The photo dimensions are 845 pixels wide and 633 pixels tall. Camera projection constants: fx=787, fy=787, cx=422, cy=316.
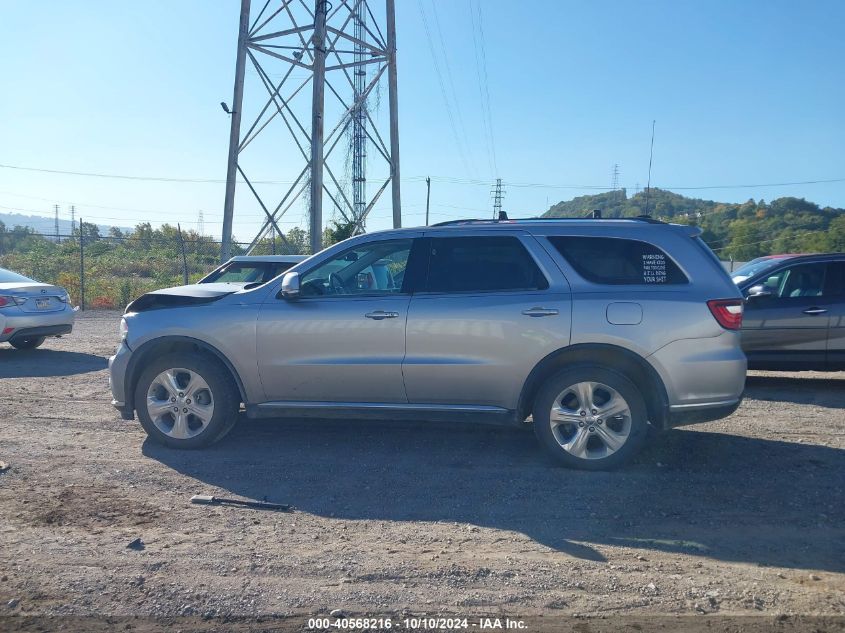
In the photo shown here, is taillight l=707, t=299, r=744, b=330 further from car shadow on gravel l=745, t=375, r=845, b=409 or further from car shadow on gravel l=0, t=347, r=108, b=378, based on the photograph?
car shadow on gravel l=0, t=347, r=108, b=378

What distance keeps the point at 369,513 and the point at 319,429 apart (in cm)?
231

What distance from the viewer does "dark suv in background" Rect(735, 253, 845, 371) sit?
925cm

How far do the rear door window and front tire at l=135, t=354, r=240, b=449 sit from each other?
194 cm

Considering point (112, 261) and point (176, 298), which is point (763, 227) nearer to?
point (112, 261)

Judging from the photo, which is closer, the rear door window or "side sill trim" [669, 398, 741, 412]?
"side sill trim" [669, 398, 741, 412]

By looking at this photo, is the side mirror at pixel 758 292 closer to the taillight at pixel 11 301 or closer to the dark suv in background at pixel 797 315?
the dark suv in background at pixel 797 315

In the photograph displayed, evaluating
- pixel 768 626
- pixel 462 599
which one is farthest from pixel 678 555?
pixel 462 599

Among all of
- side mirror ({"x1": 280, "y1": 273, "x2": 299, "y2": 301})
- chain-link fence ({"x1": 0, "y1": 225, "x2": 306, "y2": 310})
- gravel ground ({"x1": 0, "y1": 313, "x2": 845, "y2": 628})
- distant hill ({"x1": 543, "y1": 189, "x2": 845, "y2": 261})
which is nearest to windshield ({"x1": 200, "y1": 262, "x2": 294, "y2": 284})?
gravel ground ({"x1": 0, "y1": 313, "x2": 845, "y2": 628})

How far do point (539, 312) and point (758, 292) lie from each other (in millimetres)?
4933

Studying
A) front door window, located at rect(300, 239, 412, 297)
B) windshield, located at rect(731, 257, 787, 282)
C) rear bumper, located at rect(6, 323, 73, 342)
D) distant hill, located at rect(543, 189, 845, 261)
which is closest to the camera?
front door window, located at rect(300, 239, 412, 297)

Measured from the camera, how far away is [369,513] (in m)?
5.18

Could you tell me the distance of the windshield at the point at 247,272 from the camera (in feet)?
37.4

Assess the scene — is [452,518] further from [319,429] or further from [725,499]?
[319,429]

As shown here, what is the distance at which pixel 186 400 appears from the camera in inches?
260
